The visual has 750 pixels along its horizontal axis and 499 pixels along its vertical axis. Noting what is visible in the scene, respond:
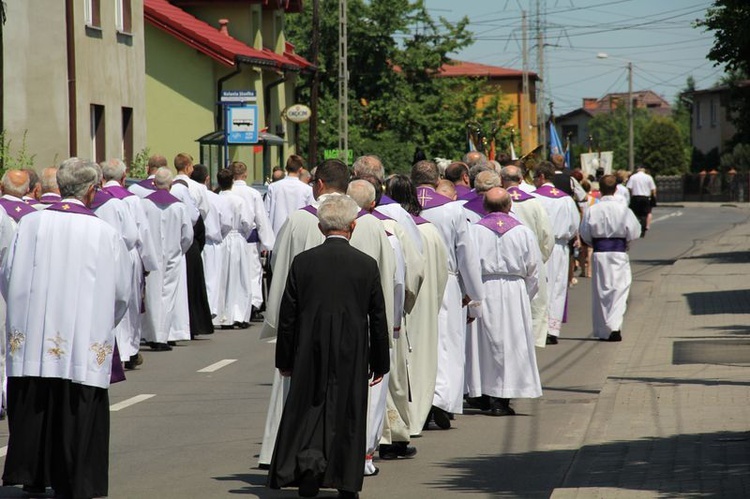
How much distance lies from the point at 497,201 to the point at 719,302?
34.3ft

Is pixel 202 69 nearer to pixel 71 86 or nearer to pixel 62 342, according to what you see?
pixel 71 86

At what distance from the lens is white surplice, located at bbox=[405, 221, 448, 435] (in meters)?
10.4

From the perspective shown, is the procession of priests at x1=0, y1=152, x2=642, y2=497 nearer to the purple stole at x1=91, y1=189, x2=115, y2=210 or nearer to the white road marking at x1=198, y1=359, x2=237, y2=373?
the purple stole at x1=91, y1=189, x2=115, y2=210

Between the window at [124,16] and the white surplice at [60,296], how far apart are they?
23.6 meters

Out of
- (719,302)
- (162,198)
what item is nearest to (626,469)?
(162,198)

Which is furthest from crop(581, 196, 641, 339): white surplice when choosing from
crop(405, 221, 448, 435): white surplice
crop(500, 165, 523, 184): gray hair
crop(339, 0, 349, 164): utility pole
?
crop(339, 0, 349, 164): utility pole

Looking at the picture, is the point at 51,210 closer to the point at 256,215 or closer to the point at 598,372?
the point at 598,372

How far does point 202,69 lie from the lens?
42.2m

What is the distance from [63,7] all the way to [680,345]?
15.5 metres

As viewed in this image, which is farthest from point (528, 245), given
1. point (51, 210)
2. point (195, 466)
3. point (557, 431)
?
point (51, 210)

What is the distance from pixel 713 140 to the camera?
11238cm

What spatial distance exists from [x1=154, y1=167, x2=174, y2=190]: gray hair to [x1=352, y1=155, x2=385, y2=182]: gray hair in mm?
7054

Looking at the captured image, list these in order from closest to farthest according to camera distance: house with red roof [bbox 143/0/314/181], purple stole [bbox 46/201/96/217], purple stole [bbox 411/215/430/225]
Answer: purple stole [bbox 46/201/96/217] < purple stole [bbox 411/215/430/225] < house with red roof [bbox 143/0/314/181]

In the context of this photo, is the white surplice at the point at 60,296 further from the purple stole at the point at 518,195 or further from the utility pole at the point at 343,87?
the utility pole at the point at 343,87
